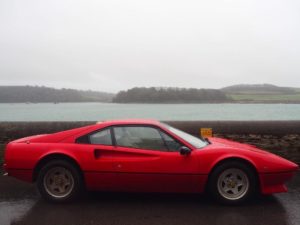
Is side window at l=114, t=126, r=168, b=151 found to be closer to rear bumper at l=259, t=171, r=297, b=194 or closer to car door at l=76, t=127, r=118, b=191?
car door at l=76, t=127, r=118, b=191

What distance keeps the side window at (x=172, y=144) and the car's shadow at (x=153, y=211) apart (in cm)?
73

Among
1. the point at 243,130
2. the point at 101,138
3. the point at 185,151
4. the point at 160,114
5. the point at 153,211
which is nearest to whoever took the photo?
the point at 153,211

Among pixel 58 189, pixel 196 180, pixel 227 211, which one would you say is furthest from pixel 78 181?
pixel 227 211

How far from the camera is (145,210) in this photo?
4449 mm

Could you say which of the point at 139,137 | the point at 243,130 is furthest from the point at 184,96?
the point at 139,137

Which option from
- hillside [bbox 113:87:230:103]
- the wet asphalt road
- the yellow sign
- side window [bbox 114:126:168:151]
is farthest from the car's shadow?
hillside [bbox 113:87:230:103]

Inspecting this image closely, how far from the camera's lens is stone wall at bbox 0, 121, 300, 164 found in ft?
24.5

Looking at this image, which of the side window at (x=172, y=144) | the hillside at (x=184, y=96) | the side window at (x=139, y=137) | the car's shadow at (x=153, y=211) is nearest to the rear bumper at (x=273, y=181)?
the car's shadow at (x=153, y=211)

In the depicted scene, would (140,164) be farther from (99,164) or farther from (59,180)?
(59,180)

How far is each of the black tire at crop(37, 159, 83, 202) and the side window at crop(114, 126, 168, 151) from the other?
2.35 feet

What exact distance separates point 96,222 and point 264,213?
2003mm

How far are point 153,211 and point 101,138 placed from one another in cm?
122

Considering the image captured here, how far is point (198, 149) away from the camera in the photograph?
4.72 m

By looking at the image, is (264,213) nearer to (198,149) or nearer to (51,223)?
(198,149)
